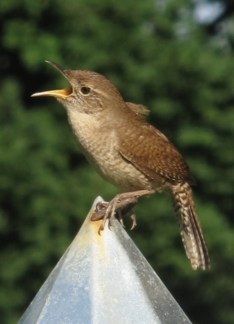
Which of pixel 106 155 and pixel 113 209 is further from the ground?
pixel 113 209

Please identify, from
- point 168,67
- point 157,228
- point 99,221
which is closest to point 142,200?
point 157,228

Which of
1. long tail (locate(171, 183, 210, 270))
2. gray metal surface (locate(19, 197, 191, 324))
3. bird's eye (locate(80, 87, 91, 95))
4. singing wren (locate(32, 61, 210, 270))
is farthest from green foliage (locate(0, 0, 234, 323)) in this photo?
gray metal surface (locate(19, 197, 191, 324))

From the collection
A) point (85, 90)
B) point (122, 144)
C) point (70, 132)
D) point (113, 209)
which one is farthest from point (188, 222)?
point (70, 132)

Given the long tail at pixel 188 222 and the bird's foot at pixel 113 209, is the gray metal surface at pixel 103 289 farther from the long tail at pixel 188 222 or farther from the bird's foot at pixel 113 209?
the long tail at pixel 188 222

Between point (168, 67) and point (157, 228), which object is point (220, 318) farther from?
point (168, 67)

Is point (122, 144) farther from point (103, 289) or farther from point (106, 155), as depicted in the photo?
point (103, 289)
